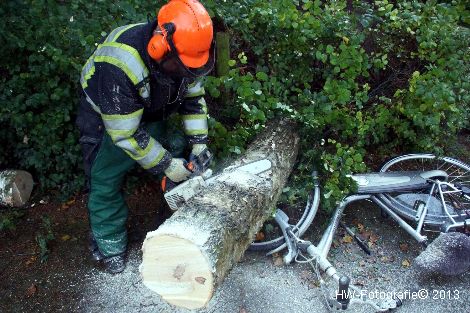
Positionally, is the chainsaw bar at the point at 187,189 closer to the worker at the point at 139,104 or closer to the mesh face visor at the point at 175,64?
the worker at the point at 139,104

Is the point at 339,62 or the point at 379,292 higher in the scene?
the point at 339,62

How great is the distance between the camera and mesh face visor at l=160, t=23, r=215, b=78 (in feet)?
8.03

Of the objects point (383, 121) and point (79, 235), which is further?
point (383, 121)

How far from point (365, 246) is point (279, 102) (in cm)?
143

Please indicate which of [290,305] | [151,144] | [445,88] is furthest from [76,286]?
[445,88]

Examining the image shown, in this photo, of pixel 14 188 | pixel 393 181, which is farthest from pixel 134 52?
pixel 393 181

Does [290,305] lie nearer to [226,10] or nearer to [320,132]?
[320,132]

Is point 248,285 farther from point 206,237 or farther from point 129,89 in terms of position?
point 129,89

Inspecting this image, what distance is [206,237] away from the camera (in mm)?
2240

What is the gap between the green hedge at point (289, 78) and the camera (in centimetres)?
347

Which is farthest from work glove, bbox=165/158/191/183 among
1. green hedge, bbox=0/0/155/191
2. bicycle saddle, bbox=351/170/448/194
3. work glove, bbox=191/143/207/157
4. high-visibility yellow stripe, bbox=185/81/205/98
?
bicycle saddle, bbox=351/170/448/194

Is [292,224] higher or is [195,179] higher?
[195,179]

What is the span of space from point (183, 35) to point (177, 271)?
4.39 feet

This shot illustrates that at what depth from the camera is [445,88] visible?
3736mm
